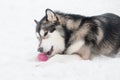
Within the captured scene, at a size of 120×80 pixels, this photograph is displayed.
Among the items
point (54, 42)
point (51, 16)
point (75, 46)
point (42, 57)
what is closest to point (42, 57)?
point (42, 57)

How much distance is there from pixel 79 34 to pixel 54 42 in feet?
1.51

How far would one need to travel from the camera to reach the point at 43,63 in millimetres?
6270

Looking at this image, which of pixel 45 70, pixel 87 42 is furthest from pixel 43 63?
pixel 87 42

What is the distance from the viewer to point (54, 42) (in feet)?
21.2

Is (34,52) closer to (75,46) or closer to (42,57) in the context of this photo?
(42,57)

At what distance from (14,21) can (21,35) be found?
1078 millimetres

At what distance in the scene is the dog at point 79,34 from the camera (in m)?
6.46

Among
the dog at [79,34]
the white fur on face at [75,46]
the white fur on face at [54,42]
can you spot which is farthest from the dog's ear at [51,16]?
the white fur on face at [75,46]

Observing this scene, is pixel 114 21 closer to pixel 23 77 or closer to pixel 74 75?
pixel 74 75

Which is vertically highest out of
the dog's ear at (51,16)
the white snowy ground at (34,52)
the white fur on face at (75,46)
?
the dog's ear at (51,16)

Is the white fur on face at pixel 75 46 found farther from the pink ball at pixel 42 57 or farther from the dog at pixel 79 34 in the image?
the pink ball at pixel 42 57

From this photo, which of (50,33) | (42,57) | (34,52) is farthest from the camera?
(34,52)

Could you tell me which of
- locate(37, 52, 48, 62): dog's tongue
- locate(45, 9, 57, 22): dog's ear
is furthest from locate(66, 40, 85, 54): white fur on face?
locate(45, 9, 57, 22): dog's ear

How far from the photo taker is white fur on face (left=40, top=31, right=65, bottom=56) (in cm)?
641
